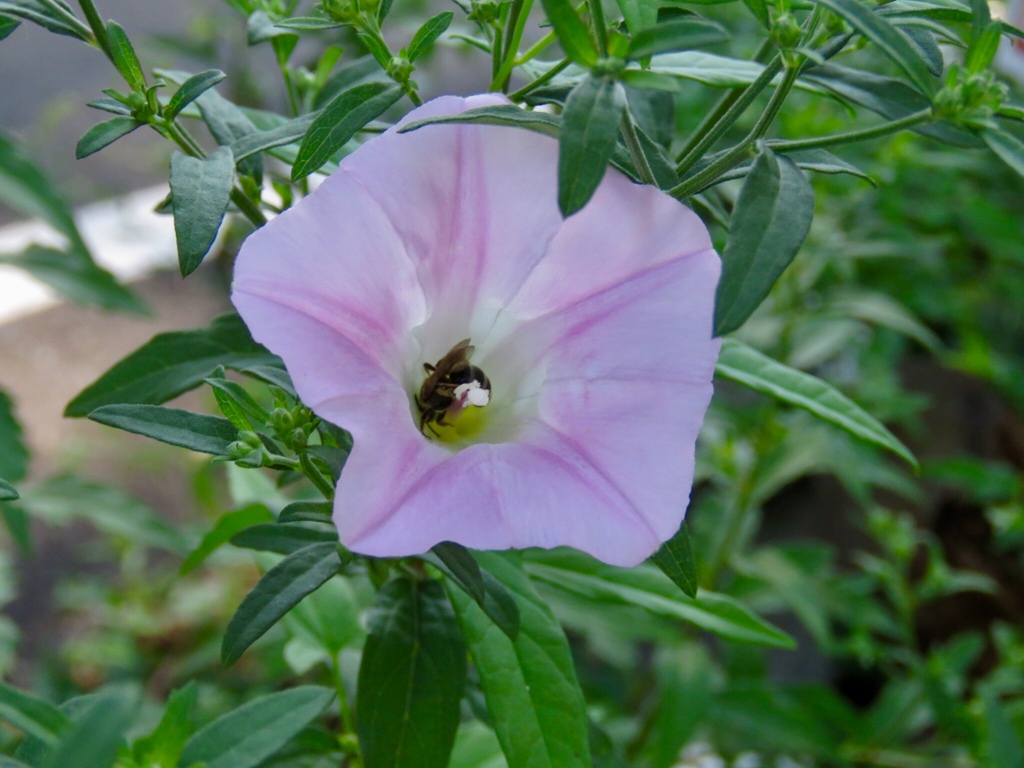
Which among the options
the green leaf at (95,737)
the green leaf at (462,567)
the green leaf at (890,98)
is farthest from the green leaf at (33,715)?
the green leaf at (890,98)

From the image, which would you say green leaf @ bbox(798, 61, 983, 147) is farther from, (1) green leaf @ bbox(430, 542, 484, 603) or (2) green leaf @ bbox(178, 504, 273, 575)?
(2) green leaf @ bbox(178, 504, 273, 575)

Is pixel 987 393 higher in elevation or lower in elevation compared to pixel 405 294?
lower

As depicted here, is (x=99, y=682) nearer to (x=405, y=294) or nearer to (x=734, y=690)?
(x=734, y=690)

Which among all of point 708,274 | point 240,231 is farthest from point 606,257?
point 240,231

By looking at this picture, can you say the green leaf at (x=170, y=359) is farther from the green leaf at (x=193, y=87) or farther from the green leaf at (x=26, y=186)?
the green leaf at (x=26, y=186)

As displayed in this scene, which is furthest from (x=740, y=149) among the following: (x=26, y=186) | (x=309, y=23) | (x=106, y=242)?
(x=106, y=242)

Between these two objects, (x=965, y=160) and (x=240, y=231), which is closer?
(x=240, y=231)
